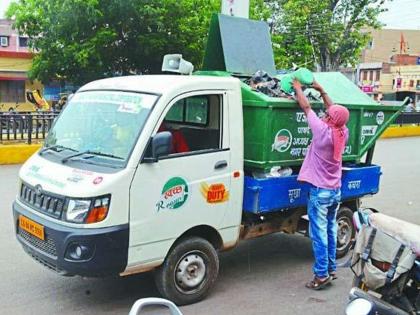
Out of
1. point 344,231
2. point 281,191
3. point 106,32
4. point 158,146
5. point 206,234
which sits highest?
point 106,32

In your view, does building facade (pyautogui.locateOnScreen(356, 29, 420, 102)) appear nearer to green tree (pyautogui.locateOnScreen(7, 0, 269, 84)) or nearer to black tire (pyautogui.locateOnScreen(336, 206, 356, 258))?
green tree (pyautogui.locateOnScreen(7, 0, 269, 84))

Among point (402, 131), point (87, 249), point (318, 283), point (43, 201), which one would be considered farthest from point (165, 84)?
point (402, 131)

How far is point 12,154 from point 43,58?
38.8 feet

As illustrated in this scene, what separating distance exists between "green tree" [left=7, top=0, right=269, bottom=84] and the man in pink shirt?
17.1 meters

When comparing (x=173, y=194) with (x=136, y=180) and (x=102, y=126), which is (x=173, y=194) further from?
(x=102, y=126)

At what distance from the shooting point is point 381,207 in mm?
8867

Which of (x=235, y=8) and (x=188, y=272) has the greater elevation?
(x=235, y=8)

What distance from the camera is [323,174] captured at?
491cm

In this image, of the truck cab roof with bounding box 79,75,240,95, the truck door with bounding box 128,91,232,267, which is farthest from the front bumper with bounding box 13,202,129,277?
the truck cab roof with bounding box 79,75,240,95

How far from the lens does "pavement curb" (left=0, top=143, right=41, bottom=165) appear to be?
12548 mm

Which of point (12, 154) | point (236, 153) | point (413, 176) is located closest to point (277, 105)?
point (236, 153)

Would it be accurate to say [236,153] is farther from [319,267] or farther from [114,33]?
[114,33]

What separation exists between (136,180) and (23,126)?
10.0 metres

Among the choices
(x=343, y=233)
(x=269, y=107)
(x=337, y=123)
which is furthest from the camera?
(x=343, y=233)
